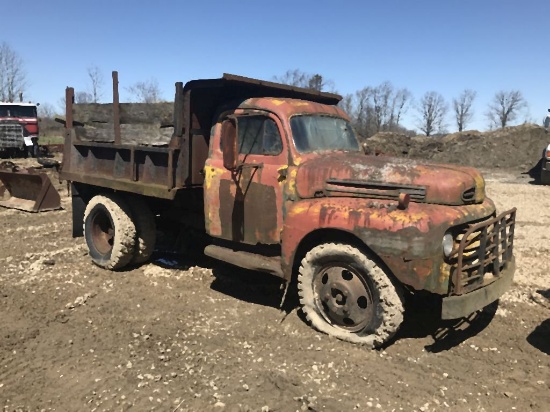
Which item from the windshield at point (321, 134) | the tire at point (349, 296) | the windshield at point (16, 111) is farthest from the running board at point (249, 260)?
the windshield at point (16, 111)

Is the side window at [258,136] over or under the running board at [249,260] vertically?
over

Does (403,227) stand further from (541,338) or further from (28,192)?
(28,192)

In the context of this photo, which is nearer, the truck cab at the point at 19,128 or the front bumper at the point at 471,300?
the front bumper at the point at 471,300

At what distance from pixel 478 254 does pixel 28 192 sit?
9.88 m

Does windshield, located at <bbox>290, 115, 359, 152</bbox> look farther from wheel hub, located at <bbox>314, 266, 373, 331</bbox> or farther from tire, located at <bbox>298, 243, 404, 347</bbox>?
wheel hub, located at <bbox>314, 266, 373, 331</bbox>

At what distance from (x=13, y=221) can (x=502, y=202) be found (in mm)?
10666

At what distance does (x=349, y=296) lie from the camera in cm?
412

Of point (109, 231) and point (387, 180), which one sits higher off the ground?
point (387, 180)

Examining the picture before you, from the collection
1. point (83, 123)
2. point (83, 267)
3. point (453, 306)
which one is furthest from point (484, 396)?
point (83, 123)

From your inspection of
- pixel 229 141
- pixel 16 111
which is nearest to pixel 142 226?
pixel 229 141

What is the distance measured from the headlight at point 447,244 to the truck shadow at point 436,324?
3.03ft

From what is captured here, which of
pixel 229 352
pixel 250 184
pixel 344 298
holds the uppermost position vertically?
pixel 250 184

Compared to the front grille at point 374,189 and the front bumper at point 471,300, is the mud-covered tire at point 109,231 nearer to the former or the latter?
the front grille at point 374,189

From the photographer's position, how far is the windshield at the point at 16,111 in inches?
848
